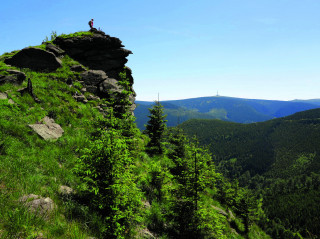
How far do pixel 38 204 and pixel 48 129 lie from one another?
291 inches

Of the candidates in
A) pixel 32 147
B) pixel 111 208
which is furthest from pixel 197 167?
pixel 32 147

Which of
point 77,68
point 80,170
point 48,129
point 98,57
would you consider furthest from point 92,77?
point 80,170

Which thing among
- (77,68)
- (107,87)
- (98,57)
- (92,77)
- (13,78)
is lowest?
(13,78)

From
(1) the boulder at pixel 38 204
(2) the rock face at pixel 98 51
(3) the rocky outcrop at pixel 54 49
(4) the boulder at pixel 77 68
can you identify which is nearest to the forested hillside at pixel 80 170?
(1) the boulder at pixel 38 204

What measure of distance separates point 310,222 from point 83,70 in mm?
192823

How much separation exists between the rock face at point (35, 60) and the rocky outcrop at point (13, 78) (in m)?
3.90

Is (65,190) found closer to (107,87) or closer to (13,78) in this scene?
(13,78)

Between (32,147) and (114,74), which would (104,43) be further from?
(32,147)

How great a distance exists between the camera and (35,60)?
58.2 feet

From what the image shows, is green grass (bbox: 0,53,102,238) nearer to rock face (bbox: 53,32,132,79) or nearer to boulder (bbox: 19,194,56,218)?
Answer: boulder (bbox: 19,194,56,218)

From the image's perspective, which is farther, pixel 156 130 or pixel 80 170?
pixel 156 130

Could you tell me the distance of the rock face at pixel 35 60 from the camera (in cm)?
1706

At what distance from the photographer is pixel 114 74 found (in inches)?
1006

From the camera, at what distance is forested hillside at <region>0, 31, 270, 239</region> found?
5138 millimetres
